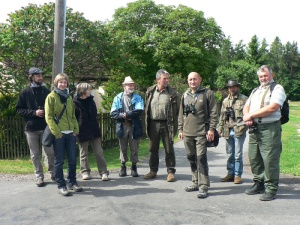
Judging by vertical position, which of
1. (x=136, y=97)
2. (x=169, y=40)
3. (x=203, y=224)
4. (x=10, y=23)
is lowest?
(x=203, y=224)

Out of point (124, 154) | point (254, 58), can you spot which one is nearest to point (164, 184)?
point (124, 154)

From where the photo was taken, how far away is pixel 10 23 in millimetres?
8547

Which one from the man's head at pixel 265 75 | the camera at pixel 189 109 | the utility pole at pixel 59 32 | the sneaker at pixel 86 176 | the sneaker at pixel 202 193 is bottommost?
the sneaker at pixel 202 193

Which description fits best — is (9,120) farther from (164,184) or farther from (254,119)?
(254,119)

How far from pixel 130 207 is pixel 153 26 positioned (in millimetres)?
34978

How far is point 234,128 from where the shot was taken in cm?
639

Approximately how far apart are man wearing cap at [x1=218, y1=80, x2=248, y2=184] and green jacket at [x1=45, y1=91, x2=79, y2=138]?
9.27 feet

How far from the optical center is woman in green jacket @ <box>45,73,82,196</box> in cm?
554

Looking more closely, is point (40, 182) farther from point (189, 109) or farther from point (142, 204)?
point (189, 109)

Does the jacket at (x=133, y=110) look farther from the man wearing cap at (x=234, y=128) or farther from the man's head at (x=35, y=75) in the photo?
the man wearing cap at (x=234, y=128)

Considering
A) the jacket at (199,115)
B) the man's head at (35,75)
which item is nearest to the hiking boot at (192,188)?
the jacket at (199,115)

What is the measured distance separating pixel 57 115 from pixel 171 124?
2094 millimetres

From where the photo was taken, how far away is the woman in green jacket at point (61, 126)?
18.2 feet

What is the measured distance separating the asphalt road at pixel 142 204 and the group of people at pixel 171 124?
233 mm
